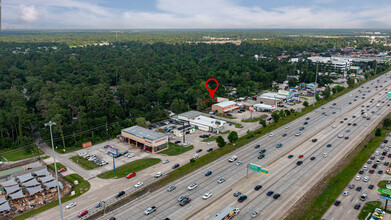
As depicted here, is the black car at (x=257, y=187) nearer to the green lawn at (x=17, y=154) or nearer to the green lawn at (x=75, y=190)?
the green lawn at (x=75, y=190)

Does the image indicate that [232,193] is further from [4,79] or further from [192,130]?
[4,79]

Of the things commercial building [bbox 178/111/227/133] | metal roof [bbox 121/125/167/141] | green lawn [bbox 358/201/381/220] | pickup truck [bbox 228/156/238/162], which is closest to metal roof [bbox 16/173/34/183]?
metal roof [bbox 121/125/167/141]

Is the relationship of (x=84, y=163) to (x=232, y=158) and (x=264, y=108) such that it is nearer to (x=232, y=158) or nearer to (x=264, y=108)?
(x=232, y=158)

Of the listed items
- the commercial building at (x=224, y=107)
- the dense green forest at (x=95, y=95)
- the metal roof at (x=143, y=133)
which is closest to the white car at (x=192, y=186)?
the metal roof at (x=143, y=133)

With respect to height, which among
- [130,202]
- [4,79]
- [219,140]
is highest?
[4,79]

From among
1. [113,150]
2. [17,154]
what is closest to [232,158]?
[113,150]

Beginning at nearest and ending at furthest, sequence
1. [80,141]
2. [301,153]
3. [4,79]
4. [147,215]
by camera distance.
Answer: [147,215] < [301,153] < [80,141] < [4,79]

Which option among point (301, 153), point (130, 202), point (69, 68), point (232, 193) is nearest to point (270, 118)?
point (301, 153)
